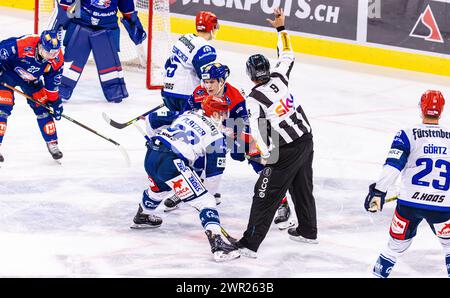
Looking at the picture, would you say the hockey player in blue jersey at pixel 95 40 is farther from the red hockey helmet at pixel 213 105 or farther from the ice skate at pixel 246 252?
the ice skate at pixel 246 252

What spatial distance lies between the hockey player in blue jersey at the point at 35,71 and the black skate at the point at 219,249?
2116 mm

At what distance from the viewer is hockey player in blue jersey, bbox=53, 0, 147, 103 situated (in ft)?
30.7

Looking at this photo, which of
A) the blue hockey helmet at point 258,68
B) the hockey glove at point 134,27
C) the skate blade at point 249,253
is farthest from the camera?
the hockey glove at point 134,27

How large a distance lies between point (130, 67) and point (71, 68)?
127cm

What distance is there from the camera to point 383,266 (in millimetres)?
5535

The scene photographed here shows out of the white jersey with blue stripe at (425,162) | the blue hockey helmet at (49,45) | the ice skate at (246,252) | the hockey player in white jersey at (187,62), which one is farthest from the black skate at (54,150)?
the white jersey with blue stripe at (425,162)

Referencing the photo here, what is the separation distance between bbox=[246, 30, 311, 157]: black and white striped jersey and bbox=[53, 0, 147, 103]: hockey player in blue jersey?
360 centimetres

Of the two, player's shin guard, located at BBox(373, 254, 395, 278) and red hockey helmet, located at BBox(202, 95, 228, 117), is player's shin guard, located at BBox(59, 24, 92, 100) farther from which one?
player's shin guard, located at BBox(373, 254, 395, 278)

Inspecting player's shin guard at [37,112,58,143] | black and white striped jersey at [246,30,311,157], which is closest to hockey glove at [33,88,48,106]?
player's shin guard at [37,112,58,143]

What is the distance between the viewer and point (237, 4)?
435 inches

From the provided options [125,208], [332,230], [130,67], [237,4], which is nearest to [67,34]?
[130,67]

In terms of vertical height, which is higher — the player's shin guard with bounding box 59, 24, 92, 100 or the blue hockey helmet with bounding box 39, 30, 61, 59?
the blue hockey helmet with bounding box 39, 30, 61, 59

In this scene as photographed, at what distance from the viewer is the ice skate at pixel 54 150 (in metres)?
7.77

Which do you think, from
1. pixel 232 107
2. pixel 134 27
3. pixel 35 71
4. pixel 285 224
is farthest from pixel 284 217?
pixel 134 27
